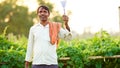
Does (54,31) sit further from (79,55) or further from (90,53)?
(90,53)

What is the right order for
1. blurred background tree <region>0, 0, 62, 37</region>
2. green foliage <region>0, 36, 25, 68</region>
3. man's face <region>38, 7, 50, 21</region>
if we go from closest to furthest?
man's face <region>38, 7, 50, 21</region>, green foliage <region>0, 36, 25, 68</region>, blurred background tree <region>0, 0, 62, 37</region>

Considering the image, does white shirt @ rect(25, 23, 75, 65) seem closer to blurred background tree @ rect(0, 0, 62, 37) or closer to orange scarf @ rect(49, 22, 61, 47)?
orange scarf @ rect(49, 22, 61, 47)

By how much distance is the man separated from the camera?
640 centimetres

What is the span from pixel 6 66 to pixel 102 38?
7.16 ft

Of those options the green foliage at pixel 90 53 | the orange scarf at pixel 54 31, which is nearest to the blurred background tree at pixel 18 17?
the green foliage at pixel 90 53

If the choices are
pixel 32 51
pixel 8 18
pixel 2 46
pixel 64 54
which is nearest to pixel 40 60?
pixel 32 51

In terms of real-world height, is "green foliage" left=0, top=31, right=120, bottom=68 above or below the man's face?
below

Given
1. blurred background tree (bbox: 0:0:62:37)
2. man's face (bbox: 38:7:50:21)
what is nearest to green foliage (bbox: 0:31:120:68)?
man's face (bbox: 38:7:50:21)

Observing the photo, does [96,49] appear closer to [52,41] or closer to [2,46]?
[2,46]

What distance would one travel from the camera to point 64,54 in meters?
8.70

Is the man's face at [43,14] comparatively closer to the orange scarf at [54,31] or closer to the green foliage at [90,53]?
the orange scarf at [54,31]

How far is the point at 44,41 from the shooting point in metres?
6.45

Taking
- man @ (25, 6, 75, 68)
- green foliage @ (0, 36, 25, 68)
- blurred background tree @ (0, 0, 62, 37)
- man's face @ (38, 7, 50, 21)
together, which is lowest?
green foliage @ (0, 36, 25, 68)

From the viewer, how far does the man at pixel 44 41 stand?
640cm
